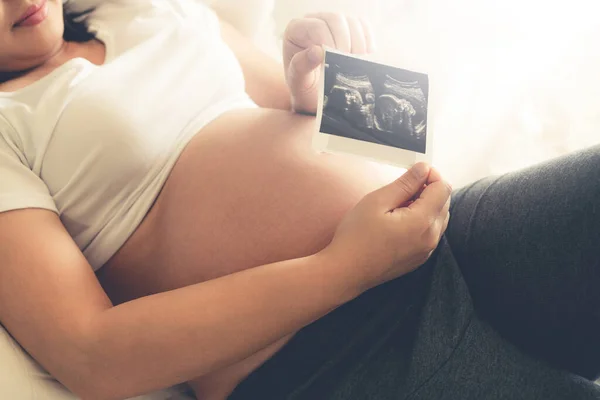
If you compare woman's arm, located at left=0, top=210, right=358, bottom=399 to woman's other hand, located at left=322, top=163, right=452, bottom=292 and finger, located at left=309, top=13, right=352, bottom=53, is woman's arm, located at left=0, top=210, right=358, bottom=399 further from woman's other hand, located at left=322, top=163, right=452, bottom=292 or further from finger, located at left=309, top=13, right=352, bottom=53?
finger, located at left=309, top=13, right=352, bottom=53

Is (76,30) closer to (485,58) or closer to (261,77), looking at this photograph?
(261,77)

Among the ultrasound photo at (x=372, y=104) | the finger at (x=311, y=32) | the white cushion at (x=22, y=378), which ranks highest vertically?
the finger at (x=311, y=32)

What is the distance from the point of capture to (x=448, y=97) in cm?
114

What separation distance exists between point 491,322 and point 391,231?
0.23 meters

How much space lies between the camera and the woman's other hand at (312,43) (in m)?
0.80

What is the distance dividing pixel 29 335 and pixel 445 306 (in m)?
0.54

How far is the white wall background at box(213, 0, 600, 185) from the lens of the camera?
1117mm

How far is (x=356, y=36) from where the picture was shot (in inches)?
33.9

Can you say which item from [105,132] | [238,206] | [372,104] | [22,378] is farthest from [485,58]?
[22,378]

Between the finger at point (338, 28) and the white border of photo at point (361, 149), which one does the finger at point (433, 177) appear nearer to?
the white border of photo at point (361, 149)

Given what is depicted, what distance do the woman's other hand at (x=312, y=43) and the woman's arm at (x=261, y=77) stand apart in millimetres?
163

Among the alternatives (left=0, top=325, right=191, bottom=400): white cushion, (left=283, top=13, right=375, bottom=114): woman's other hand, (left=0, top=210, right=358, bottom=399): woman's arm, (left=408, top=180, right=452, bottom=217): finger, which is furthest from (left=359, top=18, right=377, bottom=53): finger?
(left=0, top=325, right=191, bottom=400): white cushion

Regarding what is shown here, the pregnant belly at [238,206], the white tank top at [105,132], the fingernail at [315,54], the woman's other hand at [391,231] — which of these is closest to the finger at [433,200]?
the woman's other hand at [391,231]

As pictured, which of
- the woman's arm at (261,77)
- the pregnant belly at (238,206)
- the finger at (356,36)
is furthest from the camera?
the woman's arm at (261,77)
